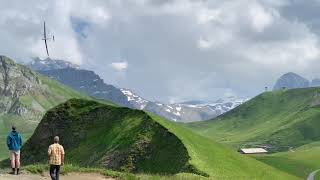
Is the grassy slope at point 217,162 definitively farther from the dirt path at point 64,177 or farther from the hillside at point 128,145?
the dirt path at point 64,177

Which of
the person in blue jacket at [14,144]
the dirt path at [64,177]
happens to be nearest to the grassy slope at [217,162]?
the dirt path at [64,177]

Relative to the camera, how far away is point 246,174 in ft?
313

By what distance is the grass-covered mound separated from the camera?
302ft

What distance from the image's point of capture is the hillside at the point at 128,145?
89.1 metres

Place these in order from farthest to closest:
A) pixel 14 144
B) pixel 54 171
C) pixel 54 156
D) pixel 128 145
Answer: pixel 128 145, pixel 14 144, pixel 54 171, pixel 54 156

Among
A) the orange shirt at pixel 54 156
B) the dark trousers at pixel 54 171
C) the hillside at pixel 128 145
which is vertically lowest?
the dark trousers at pixel 54 171

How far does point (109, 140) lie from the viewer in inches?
4136

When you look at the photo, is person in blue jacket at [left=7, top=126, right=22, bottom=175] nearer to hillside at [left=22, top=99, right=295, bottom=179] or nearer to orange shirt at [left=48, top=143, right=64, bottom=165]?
orange shirt at [left=48, top=143, right=64, bottom=165]

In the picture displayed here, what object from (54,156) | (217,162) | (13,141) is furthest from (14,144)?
(217,162)

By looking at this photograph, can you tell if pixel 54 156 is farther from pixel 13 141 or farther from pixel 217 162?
pixel 217 162

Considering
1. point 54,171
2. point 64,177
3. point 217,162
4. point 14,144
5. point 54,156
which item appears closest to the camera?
point 54,156

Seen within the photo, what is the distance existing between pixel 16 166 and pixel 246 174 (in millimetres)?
50796

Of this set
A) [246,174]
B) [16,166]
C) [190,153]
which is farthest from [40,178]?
[246,174]

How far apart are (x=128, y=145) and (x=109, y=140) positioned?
869 centimetres
